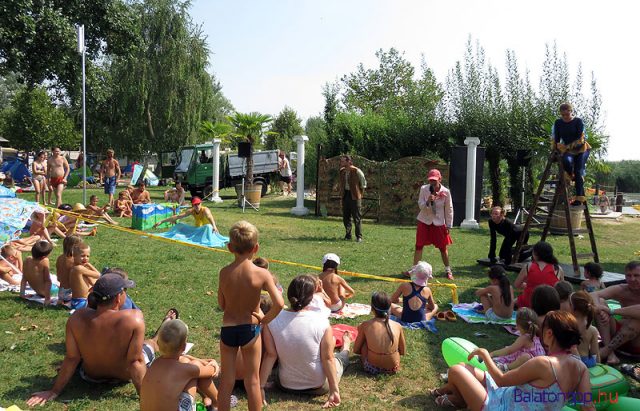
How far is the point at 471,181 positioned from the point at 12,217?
1261 cm

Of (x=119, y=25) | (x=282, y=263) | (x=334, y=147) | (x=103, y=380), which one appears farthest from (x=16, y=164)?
(x=103, y=380)

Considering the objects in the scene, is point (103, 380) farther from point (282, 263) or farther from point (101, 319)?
point (282, 263)

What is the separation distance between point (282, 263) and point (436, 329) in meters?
3.93

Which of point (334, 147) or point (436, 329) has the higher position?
point (334, 147)

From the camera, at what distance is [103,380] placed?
4.29m

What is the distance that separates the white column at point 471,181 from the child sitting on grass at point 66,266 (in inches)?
485

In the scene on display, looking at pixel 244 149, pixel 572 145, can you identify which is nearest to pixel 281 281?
pixel 572 145

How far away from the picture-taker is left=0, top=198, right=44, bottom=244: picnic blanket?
754 centimetres

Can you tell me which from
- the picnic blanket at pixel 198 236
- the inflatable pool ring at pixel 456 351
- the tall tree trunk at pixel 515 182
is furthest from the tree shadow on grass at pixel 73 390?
the tall tree trunk at pixel 515 182

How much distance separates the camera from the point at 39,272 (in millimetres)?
6582

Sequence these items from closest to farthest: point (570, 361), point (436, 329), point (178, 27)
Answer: point (570, 361) < point (436, 329) < point (178, 27)

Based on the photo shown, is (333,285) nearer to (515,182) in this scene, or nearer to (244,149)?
(244,149)

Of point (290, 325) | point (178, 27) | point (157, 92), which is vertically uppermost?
point (178, 27)

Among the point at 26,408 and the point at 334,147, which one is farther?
the point at 334,147
